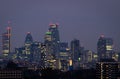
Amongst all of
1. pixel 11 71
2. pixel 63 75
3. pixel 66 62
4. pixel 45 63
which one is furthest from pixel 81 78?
pixel 66 62

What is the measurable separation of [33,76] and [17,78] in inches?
284

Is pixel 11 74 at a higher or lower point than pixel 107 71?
lower

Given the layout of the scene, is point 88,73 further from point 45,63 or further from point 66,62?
point 66,62

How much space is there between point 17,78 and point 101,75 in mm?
22383

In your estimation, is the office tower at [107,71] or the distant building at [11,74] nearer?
the distant building at [11,74]

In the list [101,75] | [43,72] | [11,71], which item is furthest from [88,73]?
[11,71]

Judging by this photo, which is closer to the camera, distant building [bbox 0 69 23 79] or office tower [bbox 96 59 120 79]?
distant building [bbox 0 69 23 79]

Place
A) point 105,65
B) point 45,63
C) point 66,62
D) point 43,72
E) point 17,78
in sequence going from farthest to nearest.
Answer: point 66,62 → point 45,63 → point 105,65 → point 43,72 → point 17,78

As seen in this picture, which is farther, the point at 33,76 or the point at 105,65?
the point at 105,65

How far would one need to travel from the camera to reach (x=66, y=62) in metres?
181

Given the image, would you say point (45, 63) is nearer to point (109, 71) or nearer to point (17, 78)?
point (109, 71)

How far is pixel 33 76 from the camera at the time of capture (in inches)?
4599

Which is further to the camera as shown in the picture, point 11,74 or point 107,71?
point 107,71

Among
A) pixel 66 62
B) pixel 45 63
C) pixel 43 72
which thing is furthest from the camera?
pixel 66 62
